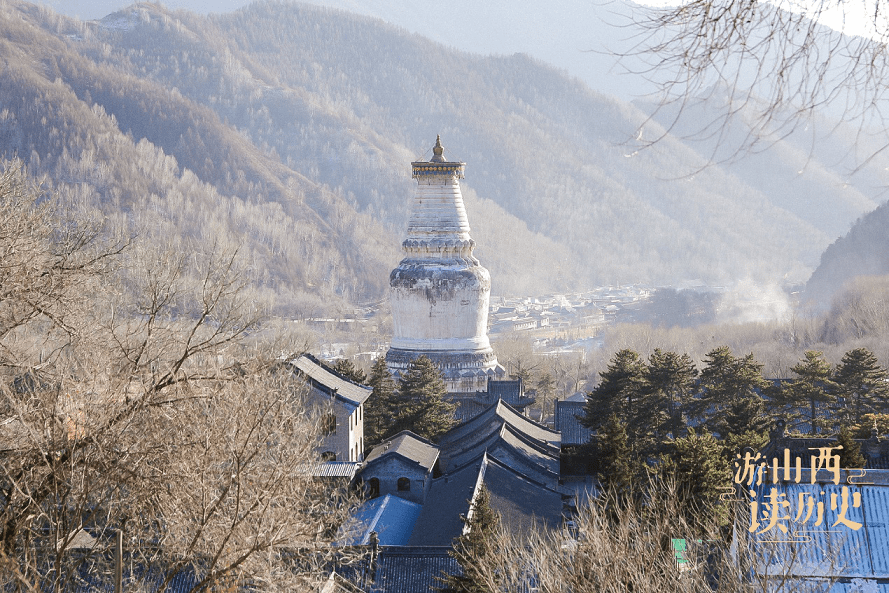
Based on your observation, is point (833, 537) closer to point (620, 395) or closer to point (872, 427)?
point (872, 427)

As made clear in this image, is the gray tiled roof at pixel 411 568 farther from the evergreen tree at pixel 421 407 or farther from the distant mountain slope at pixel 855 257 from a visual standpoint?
the distant mountain slope at pixel 855 257

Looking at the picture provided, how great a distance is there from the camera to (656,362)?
27547mm

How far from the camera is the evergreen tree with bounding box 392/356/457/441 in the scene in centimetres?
2927

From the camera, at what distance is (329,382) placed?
2648 centimetres


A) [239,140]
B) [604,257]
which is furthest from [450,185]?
[604,257]

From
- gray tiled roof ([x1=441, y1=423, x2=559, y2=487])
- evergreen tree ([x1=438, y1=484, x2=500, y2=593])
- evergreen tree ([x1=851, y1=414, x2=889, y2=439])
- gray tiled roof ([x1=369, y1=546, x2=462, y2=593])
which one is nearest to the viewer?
evergreen tree ([x1=438, y1=484, x2=500, y2=593])

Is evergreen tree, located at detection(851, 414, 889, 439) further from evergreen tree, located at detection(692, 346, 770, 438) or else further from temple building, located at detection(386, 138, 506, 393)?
temple building, located at detection(386, 138, 506, 393)

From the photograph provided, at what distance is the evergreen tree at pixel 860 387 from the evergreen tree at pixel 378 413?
1111 centimetres

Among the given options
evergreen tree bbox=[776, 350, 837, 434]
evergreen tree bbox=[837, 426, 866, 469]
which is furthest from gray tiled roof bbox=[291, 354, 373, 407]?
evergreen tree bbox=[837, 426, 866, 469]

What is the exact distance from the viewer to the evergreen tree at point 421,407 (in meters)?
29.3

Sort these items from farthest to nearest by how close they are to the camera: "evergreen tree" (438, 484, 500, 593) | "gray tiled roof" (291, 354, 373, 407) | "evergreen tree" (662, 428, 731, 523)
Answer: "gray tiled roof" (291, 354, 373, 407) < "evergreen tree" (662, 428, 731, 523) < "evergreen tree" (438, 484, 500, 593)

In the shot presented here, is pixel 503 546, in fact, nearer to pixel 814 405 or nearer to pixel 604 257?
pixel 814 405

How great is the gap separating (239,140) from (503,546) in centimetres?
13773

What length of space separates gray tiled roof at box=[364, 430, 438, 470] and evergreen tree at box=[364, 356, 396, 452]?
2.94 meters
